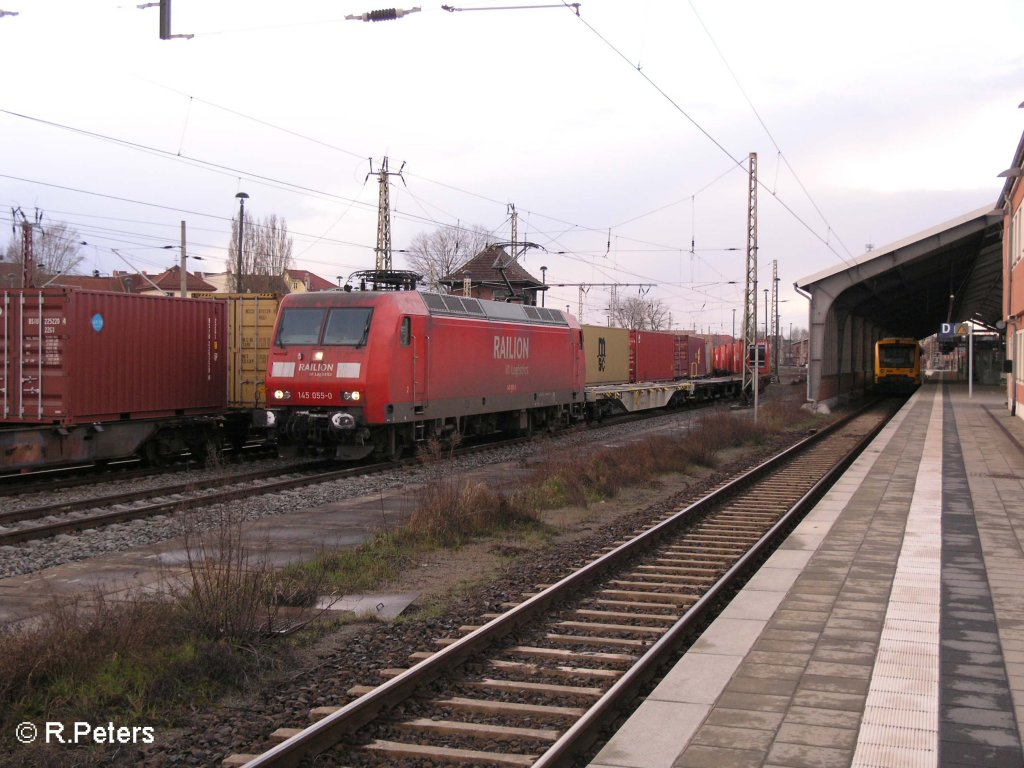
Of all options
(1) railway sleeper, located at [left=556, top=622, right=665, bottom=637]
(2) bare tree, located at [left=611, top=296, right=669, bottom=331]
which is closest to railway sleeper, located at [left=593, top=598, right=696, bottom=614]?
(1) railway sleeper, located at [left=556, top=622, right=665, bottom=637]

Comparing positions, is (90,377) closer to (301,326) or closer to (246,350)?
(301,326)

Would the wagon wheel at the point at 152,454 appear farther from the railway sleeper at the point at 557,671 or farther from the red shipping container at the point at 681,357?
the red shipping container at the point at 681,357

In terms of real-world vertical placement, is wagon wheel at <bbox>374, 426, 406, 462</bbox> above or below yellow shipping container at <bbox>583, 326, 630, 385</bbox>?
below

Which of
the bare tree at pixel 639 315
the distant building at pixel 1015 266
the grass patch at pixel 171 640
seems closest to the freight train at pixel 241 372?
the grass patch at pixel 171 640

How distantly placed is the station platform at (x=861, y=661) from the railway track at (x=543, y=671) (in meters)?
0.31

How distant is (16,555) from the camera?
9.07 m

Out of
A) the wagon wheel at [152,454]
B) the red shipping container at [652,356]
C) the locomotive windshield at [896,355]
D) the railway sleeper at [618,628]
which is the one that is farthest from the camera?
the locomotive windshield at [896,355]

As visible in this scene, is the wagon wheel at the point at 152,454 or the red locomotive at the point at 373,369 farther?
the wagon wheel at the point at 152,454

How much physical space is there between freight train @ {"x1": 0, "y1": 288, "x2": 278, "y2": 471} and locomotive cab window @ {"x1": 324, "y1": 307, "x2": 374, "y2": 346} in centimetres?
296

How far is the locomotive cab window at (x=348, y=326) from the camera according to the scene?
52.0ft

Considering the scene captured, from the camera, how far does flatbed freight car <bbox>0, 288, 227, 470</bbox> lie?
1449 centimetres

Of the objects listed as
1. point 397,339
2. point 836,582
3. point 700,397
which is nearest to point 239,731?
point 836,582

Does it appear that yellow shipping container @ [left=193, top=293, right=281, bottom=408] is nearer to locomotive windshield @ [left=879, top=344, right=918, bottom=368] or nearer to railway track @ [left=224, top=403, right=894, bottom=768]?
railway track @ [left=224, top=403, right=894, bottom=768]

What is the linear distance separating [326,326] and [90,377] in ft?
12.9
